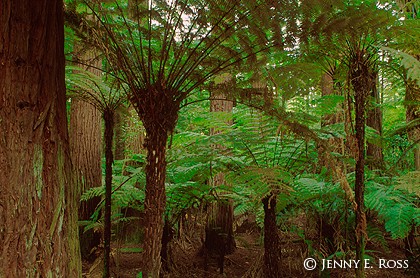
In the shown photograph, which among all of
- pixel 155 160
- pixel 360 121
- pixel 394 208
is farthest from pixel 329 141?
pixel 155 160

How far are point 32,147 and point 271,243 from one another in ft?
6.44

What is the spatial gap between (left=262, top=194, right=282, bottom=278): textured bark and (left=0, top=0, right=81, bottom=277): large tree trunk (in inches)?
61.2

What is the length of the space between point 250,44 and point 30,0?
144 cm

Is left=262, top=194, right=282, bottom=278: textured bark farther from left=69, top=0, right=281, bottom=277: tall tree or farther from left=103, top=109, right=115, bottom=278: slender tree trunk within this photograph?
left=103, top=109, right=115, bottom=278: slender tree trunk

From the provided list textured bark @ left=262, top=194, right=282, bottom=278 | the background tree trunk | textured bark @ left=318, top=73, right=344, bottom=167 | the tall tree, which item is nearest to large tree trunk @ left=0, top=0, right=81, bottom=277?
the tall tree

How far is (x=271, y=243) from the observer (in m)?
2.66

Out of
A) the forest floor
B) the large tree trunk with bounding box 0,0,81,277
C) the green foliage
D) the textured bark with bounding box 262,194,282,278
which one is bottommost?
the forest floor

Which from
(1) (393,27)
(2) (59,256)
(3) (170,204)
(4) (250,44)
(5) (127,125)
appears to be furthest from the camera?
(5) (127,125)

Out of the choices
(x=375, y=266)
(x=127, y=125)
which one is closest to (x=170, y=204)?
(x=375, y=266)

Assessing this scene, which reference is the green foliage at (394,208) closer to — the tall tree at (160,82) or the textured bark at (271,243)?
the textured bark at (271,243)

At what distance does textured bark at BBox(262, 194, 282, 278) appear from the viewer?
2639mm

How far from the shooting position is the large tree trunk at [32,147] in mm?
1455

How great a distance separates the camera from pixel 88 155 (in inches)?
162

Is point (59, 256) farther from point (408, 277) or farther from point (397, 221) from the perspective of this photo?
point (408, 277)
